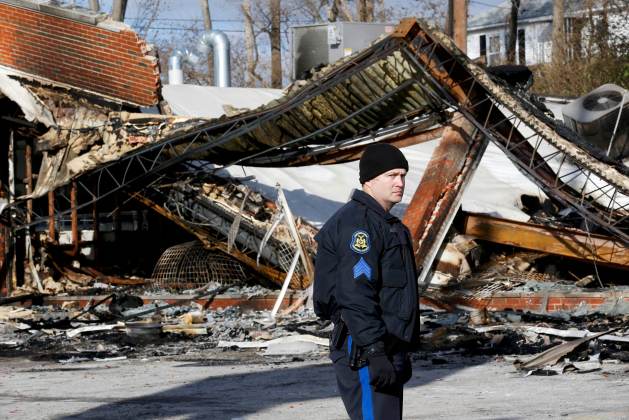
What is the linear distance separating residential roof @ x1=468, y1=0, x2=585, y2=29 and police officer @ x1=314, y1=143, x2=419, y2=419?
177 ft

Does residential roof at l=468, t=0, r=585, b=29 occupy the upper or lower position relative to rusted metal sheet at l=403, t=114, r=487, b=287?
upper

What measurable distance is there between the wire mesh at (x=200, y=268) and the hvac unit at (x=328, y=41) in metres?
15.3

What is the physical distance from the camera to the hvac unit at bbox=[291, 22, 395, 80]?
33.1 meters

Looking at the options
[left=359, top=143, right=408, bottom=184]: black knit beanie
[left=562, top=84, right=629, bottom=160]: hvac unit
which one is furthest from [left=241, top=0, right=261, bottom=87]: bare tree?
[left=359, top=143, right=408, bottom=184]: black knit beanie

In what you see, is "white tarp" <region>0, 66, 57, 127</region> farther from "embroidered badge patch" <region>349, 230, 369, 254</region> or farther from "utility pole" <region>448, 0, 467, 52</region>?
"embroidered badge patch" <region>349, 230, 369, 254</region>

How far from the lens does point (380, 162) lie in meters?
5.27

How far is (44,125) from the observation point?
1805 centimetres

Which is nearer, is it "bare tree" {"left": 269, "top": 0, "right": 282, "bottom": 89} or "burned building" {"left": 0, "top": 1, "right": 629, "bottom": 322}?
"burned building" {"left": 0, "top": 1, "right": 629, "bottom": 322}

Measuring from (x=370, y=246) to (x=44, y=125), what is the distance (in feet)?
45.4

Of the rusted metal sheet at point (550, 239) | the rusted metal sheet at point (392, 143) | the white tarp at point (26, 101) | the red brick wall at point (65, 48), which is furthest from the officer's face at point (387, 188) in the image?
the red brick wall at point (65, 48)

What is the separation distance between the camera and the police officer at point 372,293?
496 centimetres

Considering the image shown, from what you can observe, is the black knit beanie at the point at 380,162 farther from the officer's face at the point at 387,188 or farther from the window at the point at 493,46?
the window at the point at 493,46

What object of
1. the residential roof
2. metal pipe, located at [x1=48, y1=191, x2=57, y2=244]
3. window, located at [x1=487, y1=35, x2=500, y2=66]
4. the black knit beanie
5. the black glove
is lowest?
metal pipe, located at [x1=48, y1=191, x2=57, y2=244]

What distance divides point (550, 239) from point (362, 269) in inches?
476
